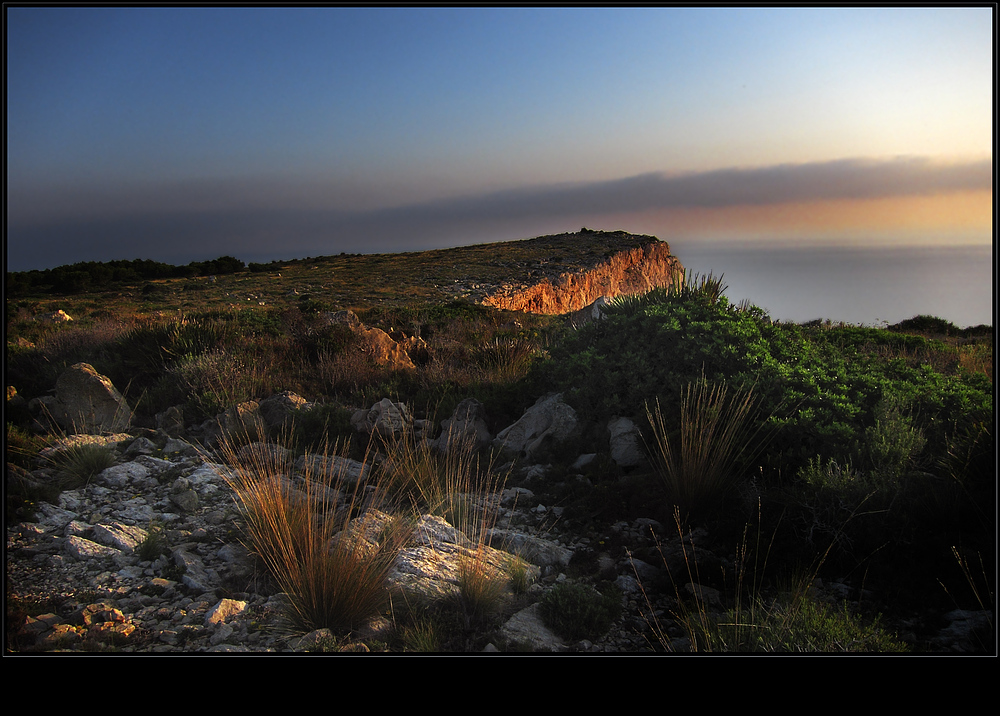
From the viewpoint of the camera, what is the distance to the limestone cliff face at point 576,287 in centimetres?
2557

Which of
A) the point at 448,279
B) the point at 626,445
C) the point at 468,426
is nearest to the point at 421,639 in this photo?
the point at 626,445

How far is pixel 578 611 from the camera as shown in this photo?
3.19 metres

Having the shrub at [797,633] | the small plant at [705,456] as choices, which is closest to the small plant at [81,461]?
the small plant at [705,456]

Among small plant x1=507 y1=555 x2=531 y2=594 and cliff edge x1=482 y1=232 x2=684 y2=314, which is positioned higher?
cliff edge x1=482 y1=232 x2=684 y2=314

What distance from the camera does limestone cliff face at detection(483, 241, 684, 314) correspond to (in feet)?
83.9

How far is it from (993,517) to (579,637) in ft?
8.97

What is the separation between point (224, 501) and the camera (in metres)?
4.50

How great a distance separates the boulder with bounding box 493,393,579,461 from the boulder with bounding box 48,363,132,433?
4036 millimetres

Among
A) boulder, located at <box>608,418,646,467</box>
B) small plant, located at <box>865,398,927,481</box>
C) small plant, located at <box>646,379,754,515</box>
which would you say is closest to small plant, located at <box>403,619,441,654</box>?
small plant, located at <box>646,379,754,515</box>

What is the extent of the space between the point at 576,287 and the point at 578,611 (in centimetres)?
2984

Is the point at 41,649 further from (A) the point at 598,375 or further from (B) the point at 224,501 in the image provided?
(A) the point at 598,375

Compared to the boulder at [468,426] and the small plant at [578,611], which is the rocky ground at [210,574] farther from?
the boulder at [468,426]

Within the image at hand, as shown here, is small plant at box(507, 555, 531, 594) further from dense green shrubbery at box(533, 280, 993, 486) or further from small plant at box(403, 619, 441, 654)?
dense green shrubbery at box(533, 280, 993, 486)
